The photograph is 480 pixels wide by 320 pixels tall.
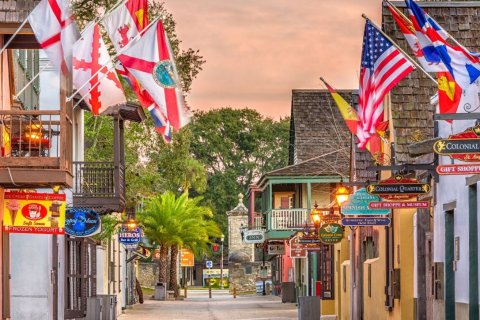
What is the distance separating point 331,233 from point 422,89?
309 inches

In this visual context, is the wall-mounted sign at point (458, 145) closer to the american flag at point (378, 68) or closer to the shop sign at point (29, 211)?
the american flag at point (378, 68)

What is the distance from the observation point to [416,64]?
22812mm

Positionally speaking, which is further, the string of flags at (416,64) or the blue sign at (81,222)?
the blue sign at (81,222)

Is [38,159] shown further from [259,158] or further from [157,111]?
[259,158]

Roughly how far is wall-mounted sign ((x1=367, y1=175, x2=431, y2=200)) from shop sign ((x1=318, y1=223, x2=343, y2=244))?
502 inches

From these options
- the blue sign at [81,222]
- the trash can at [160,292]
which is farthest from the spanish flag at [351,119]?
the trash can at [160,292]

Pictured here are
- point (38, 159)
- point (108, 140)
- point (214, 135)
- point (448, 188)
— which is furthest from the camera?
point (214, 135)

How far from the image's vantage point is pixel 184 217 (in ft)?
270

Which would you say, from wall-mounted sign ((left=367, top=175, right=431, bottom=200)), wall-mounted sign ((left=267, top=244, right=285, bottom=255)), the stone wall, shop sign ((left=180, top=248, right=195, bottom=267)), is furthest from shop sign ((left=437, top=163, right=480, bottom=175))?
the stone wall

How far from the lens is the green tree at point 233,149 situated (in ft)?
397

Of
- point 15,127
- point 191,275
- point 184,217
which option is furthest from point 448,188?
point 191,275

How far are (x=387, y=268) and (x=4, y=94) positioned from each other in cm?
1309

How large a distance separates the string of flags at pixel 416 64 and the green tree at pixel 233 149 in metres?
90.9

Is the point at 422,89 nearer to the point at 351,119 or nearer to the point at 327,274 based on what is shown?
the point at 351,119
